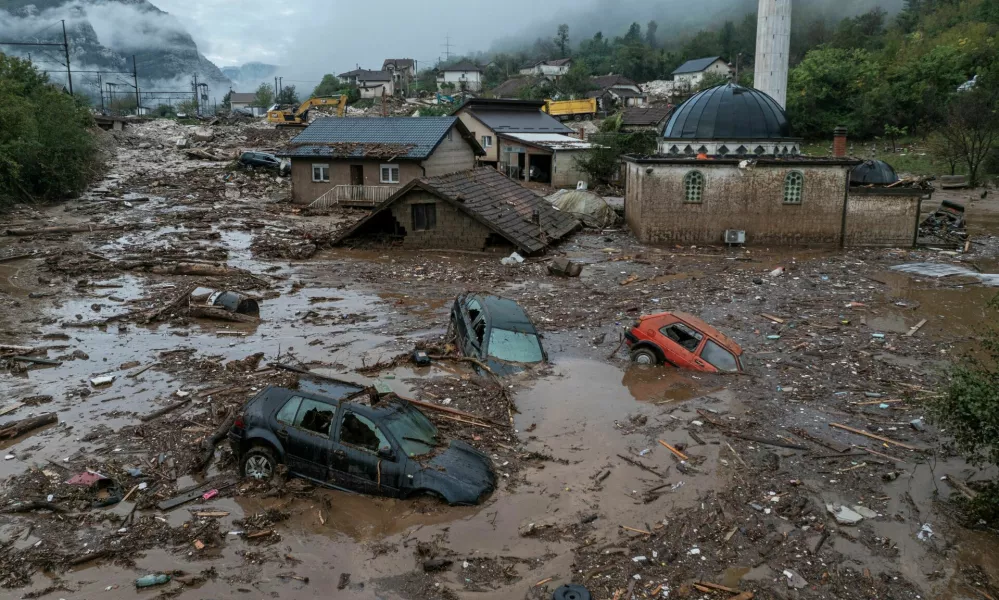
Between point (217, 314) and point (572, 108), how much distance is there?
188 ft

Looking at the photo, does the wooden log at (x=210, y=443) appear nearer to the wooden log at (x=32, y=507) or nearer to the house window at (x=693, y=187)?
the wooden log at (x=32, y=507)

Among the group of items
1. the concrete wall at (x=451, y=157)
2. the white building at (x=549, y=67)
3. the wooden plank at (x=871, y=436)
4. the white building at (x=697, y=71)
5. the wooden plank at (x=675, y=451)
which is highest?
the white building at (x=549, y=67)

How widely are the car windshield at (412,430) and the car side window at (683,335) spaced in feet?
19.6

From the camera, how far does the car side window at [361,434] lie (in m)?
8.52

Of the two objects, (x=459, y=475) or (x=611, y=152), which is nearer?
(x=459, y=475)

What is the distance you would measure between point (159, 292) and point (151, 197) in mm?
18325

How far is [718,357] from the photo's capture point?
13297mm

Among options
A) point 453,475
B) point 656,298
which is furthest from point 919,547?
point 656,298

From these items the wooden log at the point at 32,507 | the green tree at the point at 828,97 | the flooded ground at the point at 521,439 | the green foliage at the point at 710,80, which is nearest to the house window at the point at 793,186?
the flooded ground at the point at 521,439

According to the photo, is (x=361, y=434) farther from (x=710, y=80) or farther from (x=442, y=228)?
(x=710, y=80)

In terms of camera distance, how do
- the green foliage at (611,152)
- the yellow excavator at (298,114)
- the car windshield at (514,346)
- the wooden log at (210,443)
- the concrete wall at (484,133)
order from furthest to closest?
the yellow excavator at (298,114) < the concrete wall at (484,133) < the green foliage at (611,152) < the car windshield at (514,346) < the wooden log at (210,443)

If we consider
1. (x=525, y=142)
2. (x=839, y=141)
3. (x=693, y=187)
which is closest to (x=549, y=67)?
(x=525, y=142)

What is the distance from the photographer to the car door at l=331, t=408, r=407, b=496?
846 cm

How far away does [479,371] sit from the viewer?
41.5 feet
